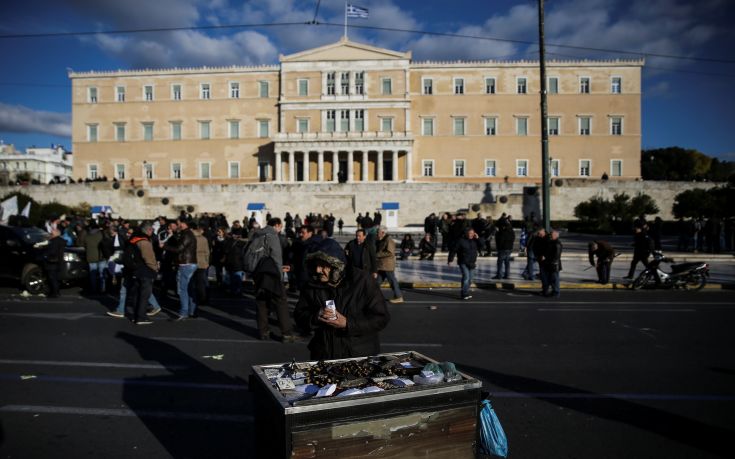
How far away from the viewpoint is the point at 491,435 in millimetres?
3316

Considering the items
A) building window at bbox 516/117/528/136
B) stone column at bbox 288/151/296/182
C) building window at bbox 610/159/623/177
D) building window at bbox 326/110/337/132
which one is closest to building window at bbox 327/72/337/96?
building window at bbox 326/110/337/132

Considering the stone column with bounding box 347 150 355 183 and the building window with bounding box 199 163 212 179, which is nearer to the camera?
the stone column with bounding box 347 150 355 183

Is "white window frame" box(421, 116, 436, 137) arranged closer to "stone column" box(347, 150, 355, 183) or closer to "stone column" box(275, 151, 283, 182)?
"stone column" box(347, 150, 355, 183)

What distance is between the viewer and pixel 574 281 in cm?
1470

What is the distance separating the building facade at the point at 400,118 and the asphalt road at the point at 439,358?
44735 mm

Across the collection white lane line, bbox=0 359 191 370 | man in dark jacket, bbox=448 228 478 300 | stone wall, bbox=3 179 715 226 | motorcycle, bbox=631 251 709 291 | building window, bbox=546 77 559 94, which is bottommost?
white lane line, bbox=0 359 191 370

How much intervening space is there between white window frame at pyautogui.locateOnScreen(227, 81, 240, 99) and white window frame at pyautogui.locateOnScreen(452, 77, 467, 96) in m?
24.3

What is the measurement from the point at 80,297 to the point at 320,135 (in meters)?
42.9

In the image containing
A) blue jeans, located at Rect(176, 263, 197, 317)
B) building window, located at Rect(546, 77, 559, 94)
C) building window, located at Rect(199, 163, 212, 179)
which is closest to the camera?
blue jeans, located at Rect(176, 263, 197, 317)

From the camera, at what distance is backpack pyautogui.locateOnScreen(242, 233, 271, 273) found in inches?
328

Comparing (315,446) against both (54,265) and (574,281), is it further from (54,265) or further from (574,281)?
(574,281)

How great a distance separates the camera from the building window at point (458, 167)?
56.7m

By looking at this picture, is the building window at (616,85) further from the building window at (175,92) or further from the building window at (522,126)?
the building window at (175,92)

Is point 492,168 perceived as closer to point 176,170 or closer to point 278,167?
point 278,167
